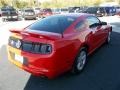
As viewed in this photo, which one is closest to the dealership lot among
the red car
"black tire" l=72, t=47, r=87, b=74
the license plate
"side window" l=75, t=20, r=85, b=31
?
"black tire" l=72, t=47, r=87, b=74

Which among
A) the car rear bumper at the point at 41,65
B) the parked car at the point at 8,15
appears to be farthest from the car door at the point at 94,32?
the parked car at the point at 8,15

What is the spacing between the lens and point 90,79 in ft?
18.6

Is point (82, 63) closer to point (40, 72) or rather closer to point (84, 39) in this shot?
point (84, 39)

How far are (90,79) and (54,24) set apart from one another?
1.68m

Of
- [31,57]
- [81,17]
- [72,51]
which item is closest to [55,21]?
[81,17]

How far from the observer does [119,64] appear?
674 centimetres

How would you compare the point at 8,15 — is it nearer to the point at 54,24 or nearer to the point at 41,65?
the point at 54,24

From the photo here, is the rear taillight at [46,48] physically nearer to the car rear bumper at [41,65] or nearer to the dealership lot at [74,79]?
the car rear bumper at [41,65]

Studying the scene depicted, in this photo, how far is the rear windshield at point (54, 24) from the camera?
5.84m

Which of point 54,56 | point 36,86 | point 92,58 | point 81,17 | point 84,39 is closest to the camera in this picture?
point 54,56

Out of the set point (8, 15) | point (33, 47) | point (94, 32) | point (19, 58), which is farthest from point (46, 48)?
point (8, 15)

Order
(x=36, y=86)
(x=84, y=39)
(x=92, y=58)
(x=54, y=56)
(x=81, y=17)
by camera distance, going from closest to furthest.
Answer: (x=54, y=56)
(x=36, y=86)
(x=84, y=39)
(x=81, y=17)
(x=92, y=58)

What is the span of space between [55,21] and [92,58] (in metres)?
1.85

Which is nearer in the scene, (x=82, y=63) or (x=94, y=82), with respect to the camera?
(x=94, y=82)
